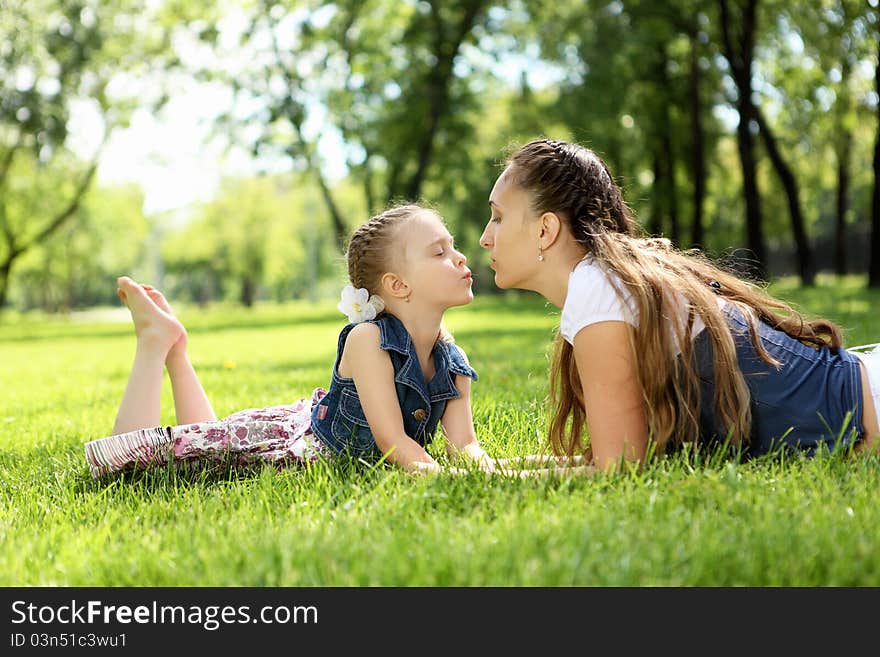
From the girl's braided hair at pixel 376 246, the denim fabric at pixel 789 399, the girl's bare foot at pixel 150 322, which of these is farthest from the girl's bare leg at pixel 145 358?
the denim fabric at pixel 789 399

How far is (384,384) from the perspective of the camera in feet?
10.6

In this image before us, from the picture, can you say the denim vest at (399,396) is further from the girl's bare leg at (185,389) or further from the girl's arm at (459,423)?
the girl's bare leg at (185,389)

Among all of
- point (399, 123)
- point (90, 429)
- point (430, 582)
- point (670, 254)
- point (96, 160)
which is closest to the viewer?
point (430, 582)

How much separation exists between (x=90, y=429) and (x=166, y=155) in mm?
31017

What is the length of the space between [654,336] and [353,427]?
1258 mm

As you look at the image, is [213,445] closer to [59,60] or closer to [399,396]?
[399,396]

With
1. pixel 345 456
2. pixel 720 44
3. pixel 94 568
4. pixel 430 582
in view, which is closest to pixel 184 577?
pixel 94 568

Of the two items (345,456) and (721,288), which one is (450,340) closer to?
(345,456)

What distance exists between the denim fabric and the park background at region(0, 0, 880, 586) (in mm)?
132

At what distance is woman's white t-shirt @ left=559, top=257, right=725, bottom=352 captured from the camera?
9.41ft

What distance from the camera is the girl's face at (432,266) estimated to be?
11.0ft

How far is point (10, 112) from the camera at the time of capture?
27.0 metres

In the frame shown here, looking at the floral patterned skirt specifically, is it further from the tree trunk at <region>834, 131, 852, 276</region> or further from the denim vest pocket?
the tree trunk at <region>834, 131, 852, 276</region>

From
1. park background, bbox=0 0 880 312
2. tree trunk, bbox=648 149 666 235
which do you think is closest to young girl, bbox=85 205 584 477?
park background, bbox=0 0 880 312
